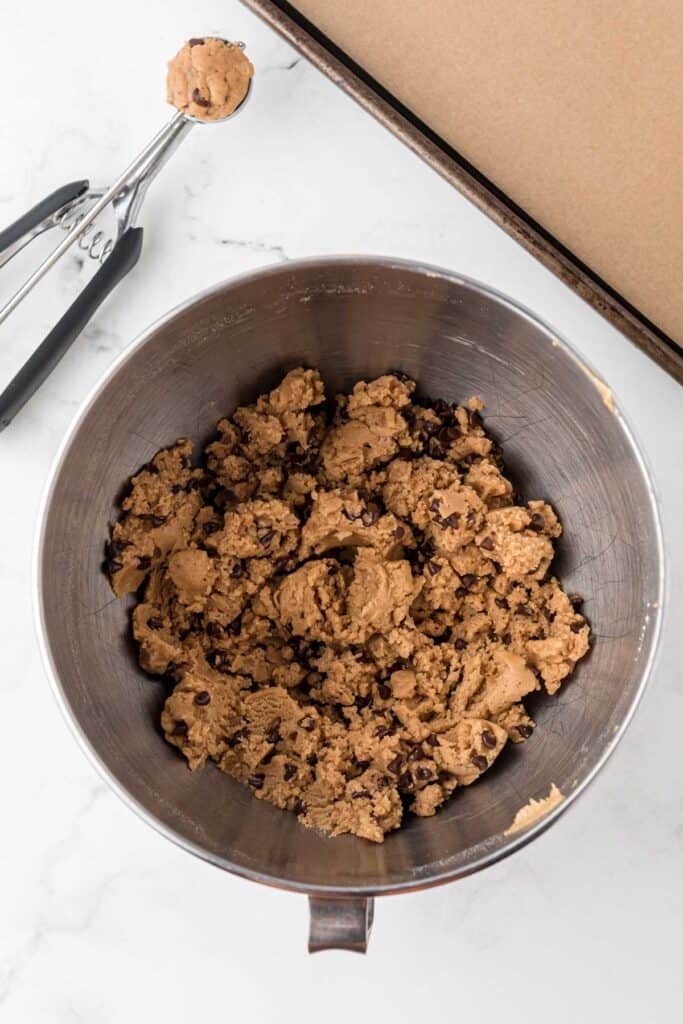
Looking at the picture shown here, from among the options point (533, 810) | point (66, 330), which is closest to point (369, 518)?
point (533, 810)

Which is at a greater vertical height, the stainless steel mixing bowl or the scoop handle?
the scoop handle

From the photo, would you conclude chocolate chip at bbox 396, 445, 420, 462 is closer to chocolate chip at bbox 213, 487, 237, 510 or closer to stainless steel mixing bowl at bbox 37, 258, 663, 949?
stainless steel mixing bowl at bbox 37, 258, 663, 949

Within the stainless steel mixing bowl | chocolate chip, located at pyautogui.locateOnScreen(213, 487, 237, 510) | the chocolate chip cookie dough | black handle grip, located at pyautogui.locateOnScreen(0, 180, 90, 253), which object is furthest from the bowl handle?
black handle grip, located at pyautogui.locateOnScreen(0, 180, 90, 253)

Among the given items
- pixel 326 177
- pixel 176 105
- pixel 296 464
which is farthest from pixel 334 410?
pixel 176 105

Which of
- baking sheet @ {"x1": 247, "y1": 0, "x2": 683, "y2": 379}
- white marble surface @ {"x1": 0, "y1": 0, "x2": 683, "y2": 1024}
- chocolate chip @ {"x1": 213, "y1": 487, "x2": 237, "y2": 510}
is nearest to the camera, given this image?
baking sheet @ {"x1": 247, "y1": 0, "x2": 683, "y2": 379}

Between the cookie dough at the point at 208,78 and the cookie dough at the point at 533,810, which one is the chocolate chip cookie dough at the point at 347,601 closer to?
the cookie dough at the point at 533,810

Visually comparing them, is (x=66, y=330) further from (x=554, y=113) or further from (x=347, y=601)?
(x=554, y=113)

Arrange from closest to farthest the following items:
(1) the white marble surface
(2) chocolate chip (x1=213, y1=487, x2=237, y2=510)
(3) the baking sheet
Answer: (3) the baking sheet < (2) chocolate chip (x1=213, y1=487, x2=237, y2=510) < (1) the white marble surface
